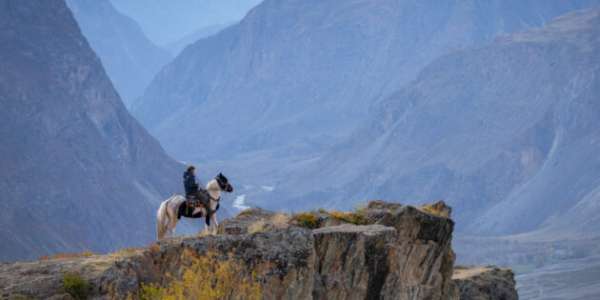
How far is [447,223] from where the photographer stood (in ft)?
148

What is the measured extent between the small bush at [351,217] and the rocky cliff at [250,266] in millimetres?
34

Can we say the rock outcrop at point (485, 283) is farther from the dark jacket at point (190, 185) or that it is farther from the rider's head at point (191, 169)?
the dark jacket at point (190, 185)

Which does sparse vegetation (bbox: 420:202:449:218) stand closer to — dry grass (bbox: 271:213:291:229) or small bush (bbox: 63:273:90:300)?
dry grass (bbox: 271:213:291:229)

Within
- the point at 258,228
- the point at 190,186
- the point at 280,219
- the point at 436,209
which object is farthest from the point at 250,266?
the point at 436,209

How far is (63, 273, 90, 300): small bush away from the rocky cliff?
25 millimetres

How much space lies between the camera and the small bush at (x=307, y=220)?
117 ft

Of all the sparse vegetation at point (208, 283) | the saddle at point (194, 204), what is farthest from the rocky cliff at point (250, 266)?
the saddle at point (194, 204)

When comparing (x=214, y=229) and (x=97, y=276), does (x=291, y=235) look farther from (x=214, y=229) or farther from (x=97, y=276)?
(x=97, y=276)

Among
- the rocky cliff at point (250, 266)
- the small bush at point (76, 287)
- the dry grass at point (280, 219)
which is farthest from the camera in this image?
the dry grass at point (280, 219)

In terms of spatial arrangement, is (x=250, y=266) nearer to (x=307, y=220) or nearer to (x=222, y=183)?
(x=222, y=183)

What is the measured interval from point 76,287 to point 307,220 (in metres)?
12.2

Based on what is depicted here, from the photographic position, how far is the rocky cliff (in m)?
25.3

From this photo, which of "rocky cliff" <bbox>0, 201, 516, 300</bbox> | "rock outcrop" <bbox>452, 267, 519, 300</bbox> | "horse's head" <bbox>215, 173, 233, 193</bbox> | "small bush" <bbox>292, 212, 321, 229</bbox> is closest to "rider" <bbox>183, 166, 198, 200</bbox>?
"horse's head" <bbox>215, 173, 233, 193</bbox>

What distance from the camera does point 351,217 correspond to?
38.7 metres
